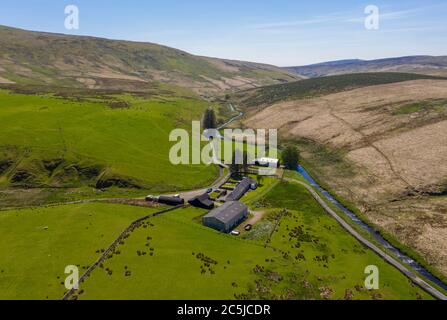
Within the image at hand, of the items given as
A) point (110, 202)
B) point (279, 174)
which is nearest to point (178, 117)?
point (279, 174)

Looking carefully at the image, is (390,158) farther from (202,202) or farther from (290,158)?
(202,202)

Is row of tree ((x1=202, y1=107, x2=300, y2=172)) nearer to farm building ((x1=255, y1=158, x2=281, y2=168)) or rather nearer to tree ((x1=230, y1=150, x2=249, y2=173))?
tree ((x1=230, y1=150, x2=249, y2=173))

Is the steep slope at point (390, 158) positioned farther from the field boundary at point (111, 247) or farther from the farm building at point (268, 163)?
the field boundary at point (111, 247)

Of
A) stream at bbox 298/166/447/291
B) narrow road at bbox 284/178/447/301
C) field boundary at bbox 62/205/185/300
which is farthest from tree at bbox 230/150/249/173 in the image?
field boundary at bbox 62/205/185/300

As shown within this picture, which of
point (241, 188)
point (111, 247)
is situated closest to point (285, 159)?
point (241, 188)

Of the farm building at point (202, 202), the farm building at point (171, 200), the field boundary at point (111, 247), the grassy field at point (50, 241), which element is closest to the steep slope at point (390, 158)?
the farm building at point (202, 202)

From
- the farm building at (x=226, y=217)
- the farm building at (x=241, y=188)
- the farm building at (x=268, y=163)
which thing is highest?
the farm building at (x=268, y=163)

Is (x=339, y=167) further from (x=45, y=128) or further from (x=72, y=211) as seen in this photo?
(x=45, y=128)
